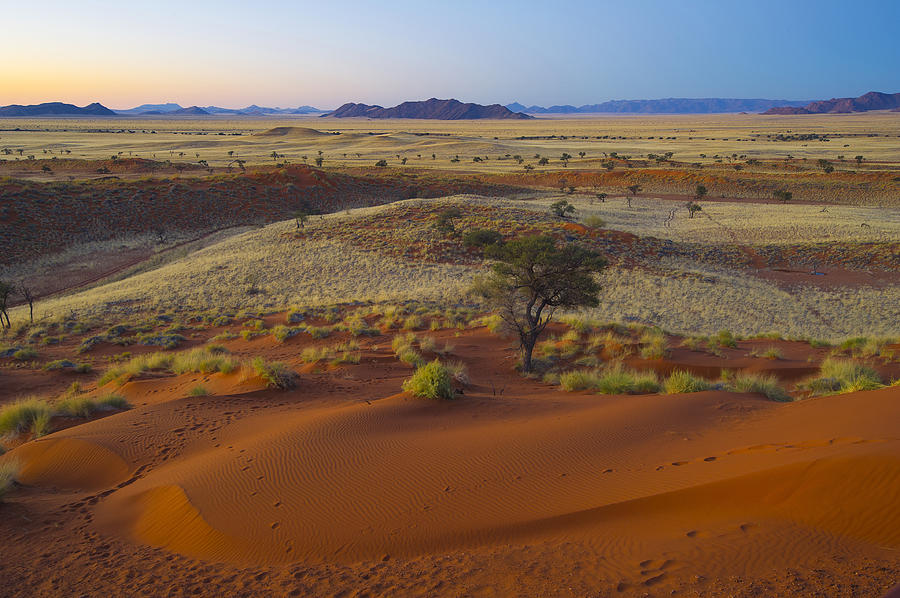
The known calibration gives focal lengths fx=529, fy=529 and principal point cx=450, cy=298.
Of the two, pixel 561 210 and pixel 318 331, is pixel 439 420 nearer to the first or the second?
pixel 318 331

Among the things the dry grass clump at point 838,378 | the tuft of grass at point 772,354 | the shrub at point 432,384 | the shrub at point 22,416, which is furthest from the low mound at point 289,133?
the dry grass clump at point 838,378

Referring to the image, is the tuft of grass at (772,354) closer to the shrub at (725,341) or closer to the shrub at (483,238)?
the shrub at (725,341)

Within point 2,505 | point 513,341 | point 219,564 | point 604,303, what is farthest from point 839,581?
point 604,303

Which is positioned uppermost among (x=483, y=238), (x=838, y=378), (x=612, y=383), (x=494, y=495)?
(x=483, y=238)

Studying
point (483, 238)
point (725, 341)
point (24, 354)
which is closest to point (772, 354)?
point (725, 341)

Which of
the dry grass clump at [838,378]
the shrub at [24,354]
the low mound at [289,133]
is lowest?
the shrub at [24,354]

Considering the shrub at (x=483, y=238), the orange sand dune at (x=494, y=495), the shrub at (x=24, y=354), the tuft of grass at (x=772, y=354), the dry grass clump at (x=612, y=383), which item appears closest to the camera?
the orange sand dune at (x=494, y=495)
